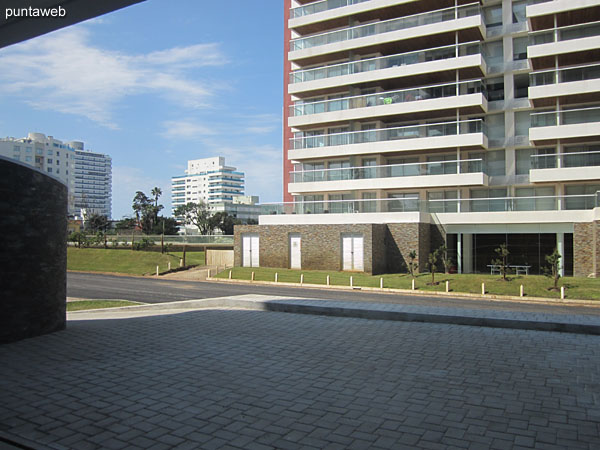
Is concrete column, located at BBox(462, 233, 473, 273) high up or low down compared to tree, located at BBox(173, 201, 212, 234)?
down

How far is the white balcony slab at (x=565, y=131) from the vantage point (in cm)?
3384

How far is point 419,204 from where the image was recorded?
34.2 m

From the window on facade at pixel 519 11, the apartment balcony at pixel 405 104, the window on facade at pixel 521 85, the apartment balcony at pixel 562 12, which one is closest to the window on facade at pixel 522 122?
the window on facade at pixel 521 85

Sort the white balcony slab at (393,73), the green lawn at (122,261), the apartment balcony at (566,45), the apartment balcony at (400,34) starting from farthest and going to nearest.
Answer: the green lawn at (122,261)
the apartment balcony at (400,34)
the white balcony slab at (393,73)
the apartment balcony at (566,45)

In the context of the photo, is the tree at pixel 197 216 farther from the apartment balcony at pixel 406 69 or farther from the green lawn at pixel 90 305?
the green lawn at pixel 90 305

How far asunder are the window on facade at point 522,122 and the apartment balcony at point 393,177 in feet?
14.1

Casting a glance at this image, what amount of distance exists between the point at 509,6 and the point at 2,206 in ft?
134

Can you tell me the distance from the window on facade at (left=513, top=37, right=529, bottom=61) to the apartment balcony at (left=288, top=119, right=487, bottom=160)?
6.57 meters

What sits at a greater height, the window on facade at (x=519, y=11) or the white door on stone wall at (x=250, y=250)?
the window on facade at (x=519, y=11)

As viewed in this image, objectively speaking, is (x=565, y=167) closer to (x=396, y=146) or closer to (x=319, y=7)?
(x=396, y=146)

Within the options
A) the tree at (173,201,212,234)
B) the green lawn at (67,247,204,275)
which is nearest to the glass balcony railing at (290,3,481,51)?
the green lawn at (67,247,204,275)

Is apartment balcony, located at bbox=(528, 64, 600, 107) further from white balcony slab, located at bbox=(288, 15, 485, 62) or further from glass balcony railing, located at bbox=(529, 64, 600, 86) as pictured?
white balcony slab, located at bbox=(288, 15, 485, 62)

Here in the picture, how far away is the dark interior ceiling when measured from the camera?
21.7 ft

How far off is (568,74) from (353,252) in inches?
811
